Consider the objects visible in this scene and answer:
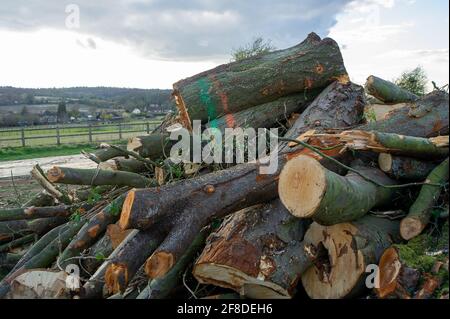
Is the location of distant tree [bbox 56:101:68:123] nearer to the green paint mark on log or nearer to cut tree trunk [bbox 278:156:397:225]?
the green paint mark on log

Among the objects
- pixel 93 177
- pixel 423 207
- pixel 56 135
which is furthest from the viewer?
pixel 56 135

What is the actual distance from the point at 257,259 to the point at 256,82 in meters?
2.84

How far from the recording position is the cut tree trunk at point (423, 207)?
3.40 meters

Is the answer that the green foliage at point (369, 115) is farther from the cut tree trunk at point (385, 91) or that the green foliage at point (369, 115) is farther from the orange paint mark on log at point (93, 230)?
the orange paint mark on log at point (93, 230)

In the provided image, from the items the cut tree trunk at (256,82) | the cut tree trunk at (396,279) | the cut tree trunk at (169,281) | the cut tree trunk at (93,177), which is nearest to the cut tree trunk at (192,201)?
the cut tree trunk at (169,281)

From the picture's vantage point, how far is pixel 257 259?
136 inches

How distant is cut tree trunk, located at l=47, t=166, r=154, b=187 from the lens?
4.48 metres

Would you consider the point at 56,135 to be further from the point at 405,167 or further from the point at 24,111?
the point at 405,167

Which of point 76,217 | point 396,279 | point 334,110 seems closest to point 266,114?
point 334,110

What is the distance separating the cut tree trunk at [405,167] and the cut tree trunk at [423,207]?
23 centimetres
